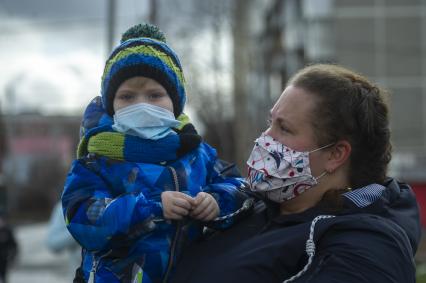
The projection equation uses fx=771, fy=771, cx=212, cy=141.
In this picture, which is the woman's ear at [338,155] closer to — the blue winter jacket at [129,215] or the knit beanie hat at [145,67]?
the blue winter jacket at [129,215]

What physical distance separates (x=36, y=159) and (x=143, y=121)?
59.9m

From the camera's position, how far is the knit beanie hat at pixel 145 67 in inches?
100.0

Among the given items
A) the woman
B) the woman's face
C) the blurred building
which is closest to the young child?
the woman

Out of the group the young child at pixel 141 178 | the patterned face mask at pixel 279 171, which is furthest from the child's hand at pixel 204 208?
the patterned face mask at pixel 279 171

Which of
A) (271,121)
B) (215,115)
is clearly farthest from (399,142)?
(271,121)

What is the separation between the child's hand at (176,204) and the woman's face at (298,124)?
34cm

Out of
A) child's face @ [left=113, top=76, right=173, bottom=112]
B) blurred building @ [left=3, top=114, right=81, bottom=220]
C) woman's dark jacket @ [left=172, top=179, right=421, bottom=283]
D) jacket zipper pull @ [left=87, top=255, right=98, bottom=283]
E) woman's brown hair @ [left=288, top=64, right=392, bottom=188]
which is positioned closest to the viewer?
woman's dark jacket @ [left=172, top=179, right=421, bottom=283]

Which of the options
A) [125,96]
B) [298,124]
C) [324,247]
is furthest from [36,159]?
[324,247]

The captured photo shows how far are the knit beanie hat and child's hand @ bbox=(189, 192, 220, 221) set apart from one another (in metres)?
0.41

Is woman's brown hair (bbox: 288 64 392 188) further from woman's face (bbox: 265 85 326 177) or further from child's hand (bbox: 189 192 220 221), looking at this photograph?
child's hand (bbox: 189 192 220 221)

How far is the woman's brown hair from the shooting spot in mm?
2254

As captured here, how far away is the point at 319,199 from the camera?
7.73 feet

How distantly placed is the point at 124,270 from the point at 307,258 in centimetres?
58

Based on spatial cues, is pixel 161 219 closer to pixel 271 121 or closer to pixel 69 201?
pixel 69 201
